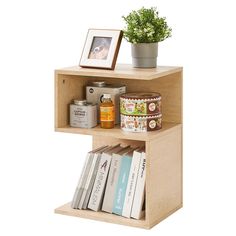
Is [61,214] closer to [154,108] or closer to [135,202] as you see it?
[135,202]

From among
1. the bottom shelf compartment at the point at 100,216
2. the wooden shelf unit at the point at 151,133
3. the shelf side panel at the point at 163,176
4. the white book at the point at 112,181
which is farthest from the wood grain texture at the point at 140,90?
the bottom shelf compartment at the point at 100,216

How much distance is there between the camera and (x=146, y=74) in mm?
4344

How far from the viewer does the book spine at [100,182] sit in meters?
4.56

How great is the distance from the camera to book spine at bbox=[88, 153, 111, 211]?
4.56 m

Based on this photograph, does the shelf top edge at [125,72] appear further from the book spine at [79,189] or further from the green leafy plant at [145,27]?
the book spine at [79,189]

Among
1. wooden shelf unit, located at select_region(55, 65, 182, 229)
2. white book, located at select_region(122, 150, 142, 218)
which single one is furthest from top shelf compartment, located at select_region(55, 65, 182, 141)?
white book, located at select_region(122, 150, 142, 218)

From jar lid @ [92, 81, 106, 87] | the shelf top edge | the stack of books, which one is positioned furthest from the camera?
jar lid @ [92, 81, 106, 87]

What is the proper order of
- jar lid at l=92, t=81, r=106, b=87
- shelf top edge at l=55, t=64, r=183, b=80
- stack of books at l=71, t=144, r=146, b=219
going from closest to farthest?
shelf top edge at l=55, t=64, r=183, b=80
stack of books at l=71, t=144, r=146, b=219
jar lid at l=92, t=81, r=106, b=87

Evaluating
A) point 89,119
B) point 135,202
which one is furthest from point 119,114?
point 135,202

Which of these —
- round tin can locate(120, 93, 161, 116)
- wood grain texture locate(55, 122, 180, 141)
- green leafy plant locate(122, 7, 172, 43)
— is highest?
green leafy plant locate(122, 7, 172, 43)

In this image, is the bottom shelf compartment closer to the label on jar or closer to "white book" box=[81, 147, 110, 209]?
"white book" box=[81, 147, 110, 209]

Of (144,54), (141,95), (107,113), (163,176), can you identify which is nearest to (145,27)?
(144,54)

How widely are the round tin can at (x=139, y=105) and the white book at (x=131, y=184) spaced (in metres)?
0.21

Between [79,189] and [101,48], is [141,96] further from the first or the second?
[79,189]
